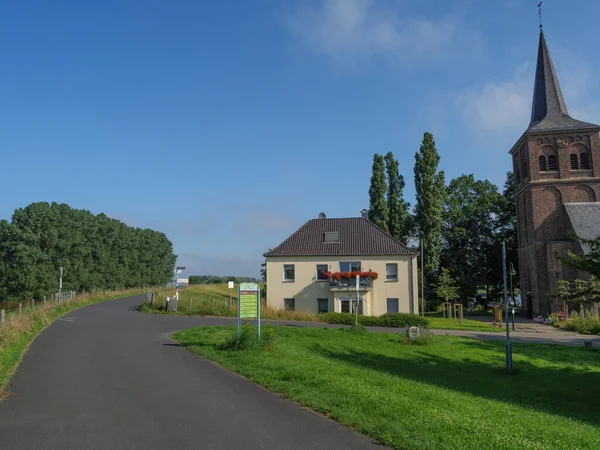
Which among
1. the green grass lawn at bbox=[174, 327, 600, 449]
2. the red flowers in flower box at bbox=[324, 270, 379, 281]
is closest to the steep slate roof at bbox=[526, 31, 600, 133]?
the red flowers in flower box at bbox=[324, 270, 379, 281]

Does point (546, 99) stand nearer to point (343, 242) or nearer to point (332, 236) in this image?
point (343, 242)

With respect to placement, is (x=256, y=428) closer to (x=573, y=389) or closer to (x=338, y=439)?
(x=338, y=439)

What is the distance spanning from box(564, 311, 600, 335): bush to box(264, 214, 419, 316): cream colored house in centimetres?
1093

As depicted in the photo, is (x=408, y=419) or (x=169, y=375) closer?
(x=408, y=419)

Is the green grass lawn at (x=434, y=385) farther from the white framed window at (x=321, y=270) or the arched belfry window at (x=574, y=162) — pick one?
the arched belfry window at (x=574, y=162)

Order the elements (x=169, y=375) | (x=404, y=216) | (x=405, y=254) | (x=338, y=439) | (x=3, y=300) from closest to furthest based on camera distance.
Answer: (x=338, y=439)
(x=169, y=375)
(x=405, y=254)
(x=404, y=216)
(x=3, y=300)

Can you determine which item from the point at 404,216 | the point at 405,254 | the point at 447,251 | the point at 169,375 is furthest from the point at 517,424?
the point at 447,251

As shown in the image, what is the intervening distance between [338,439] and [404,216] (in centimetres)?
4871

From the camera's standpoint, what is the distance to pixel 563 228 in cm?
4288

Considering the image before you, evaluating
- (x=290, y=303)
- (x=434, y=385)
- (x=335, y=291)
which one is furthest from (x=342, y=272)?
(x=434, y=385)

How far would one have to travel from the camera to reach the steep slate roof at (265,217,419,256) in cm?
4103

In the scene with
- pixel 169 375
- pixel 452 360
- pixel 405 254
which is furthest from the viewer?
pixel 405 254

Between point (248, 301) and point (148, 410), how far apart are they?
8.61m

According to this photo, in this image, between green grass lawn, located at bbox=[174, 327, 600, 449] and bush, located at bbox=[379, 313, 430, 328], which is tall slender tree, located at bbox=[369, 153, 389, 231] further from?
green grass lawn, located at bbox=[174, 327, 600, 449]
